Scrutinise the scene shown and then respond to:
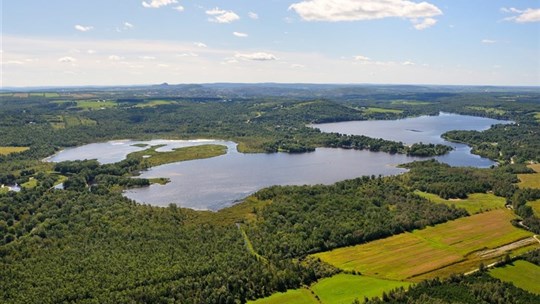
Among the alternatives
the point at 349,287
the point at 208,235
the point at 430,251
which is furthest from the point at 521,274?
the point at 208,235

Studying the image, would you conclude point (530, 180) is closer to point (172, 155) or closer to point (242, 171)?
point (242, 171)

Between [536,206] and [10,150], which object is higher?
[10,150]

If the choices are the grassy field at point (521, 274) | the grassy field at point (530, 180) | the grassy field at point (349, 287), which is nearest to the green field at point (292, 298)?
the grassy field at point (349, 287)

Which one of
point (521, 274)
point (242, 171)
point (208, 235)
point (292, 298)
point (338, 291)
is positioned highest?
point (208, 235)

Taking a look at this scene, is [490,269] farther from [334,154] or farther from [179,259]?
[334,154]

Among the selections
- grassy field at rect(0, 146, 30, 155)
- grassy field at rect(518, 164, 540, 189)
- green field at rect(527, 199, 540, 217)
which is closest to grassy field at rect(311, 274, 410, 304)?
green field at rect(527, 199, 540, 217)

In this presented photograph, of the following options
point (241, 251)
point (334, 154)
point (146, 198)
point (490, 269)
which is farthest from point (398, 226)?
point (334, 154)

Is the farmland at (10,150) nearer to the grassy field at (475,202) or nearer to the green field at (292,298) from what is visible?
the grassy field at (475,202)
